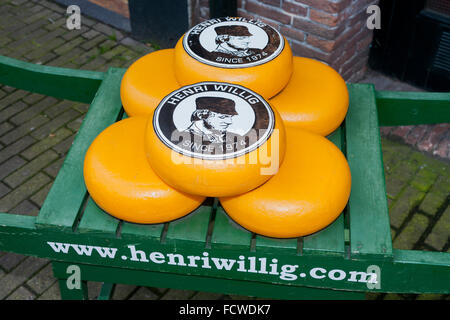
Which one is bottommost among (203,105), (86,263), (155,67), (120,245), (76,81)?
(86,263)

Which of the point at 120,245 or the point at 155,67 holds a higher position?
the point at 155,67

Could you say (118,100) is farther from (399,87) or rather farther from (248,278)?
(399,87)

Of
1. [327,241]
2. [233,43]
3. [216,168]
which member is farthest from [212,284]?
[233,43]

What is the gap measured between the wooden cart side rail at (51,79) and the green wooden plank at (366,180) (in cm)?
150

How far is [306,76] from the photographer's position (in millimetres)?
2699

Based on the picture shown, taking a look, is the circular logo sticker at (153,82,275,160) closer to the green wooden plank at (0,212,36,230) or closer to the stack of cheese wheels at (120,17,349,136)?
the stack of cheese wheels at (120,17,349,136)

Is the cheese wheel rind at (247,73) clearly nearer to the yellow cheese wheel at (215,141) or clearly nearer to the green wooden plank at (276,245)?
the yellow cheese wheel at (215,141)

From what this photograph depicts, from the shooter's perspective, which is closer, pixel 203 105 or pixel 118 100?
pixel 203 105

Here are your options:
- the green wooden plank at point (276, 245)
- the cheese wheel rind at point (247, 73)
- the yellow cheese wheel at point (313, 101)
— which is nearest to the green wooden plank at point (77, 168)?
the cheese wheel rind at point (247, 73)

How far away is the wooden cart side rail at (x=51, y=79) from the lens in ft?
9.71

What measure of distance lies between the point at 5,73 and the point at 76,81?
44 centimetres

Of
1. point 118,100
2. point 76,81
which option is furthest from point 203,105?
point 76,81

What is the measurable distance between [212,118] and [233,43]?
57 cm

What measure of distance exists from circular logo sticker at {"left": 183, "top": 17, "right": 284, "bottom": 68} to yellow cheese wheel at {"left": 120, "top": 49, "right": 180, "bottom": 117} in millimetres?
242
